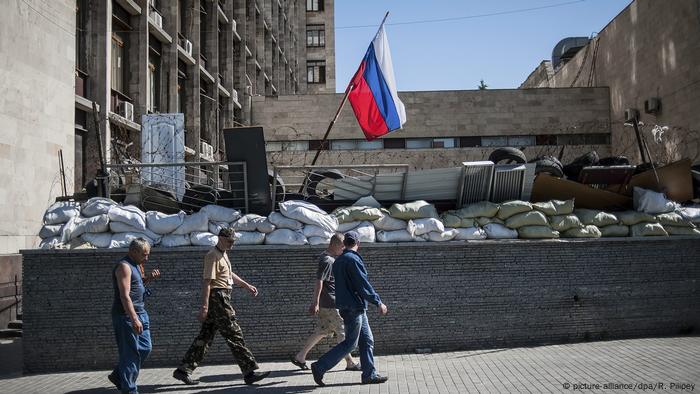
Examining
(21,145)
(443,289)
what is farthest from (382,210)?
(21,145)

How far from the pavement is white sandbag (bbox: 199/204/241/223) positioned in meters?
1.96

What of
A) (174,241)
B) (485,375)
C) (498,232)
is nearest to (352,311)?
(485,375)

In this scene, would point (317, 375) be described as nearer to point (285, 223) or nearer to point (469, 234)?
point (285, 223)

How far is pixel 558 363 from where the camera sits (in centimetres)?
795

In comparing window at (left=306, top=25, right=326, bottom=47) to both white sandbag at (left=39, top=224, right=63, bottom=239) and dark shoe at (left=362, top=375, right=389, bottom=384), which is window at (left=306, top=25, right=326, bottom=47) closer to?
white sandbag at (left=39, top=224, right=63, bottom=239)

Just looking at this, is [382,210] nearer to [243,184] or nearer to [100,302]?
[243,184]

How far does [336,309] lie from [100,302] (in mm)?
3190

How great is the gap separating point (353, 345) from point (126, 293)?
7.93 feet

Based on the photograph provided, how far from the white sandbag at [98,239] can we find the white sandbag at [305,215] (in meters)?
2.33

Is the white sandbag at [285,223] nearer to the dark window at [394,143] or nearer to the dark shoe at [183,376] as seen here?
the dark shoe at [183,376]

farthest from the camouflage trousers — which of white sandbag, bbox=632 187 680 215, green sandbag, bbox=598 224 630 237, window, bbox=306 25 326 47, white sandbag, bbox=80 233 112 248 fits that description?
window, bbox=306 25 326 47

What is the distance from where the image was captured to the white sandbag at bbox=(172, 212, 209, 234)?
877 cm

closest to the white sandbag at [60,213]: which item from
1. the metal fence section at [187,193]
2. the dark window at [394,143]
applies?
the metal fence section at [187,193]

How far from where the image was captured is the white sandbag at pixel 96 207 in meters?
8.79
